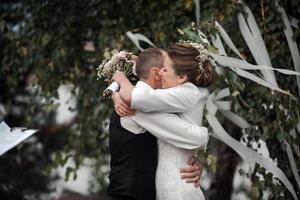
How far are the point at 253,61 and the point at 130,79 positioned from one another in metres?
1.64

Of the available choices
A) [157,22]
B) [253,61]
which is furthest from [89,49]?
[253,61]

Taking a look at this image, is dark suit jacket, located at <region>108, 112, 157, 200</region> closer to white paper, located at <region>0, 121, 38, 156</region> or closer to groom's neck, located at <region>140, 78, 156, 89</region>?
groom's neck, located at <region>140, 78, 156, 89</region>

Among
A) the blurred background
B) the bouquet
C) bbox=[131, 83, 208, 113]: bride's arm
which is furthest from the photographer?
the blurred background

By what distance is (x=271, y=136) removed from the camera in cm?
419

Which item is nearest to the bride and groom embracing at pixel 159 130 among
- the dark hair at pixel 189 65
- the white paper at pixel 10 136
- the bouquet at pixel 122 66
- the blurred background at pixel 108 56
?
the dark hair at pixel 189 65

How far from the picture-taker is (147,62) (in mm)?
2938

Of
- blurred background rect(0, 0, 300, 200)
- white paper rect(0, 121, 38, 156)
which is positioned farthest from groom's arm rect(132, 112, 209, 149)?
blurred background rect(0, 0, 300, 200)

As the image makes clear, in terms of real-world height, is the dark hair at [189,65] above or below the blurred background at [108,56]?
above

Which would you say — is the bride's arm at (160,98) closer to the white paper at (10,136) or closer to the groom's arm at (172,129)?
the groom's arm at (172,129)

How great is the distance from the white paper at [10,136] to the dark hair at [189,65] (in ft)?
2.22

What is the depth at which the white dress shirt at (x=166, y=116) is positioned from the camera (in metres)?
2.77

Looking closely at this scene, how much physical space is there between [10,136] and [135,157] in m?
0.61

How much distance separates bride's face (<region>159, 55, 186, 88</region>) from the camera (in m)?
2.90

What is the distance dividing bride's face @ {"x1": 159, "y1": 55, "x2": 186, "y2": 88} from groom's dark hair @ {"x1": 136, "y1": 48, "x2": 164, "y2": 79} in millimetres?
25
